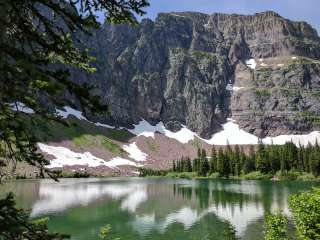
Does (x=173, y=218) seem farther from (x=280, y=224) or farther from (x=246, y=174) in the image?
→ (x=246, y=174)

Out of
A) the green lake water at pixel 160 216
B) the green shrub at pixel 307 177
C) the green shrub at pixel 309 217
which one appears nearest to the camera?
the green shrub at pixel 309 217

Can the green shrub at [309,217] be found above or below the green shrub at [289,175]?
below

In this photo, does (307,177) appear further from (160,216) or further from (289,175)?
(160,216)

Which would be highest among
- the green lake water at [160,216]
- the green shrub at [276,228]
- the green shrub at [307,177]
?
the green shrub at [307,177]

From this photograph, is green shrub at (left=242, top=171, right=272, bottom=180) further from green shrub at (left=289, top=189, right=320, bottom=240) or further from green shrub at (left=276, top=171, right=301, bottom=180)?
green shrub at (left=289, top=189, right=320, bottom=240)

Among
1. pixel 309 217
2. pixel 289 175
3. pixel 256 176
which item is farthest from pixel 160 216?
pixel 256 176

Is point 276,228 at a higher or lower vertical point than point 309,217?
lower

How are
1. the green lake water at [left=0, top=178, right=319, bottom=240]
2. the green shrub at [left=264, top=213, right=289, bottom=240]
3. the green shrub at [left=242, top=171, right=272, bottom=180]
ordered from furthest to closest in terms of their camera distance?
1. the green shrub at [left=242, top=171, right=272, bottom=180]
2. the green lake water at [left=0, top=178, right=319, bottom=240]
3. the green shrub at [left=264, top=213, right=289, bottom=240]

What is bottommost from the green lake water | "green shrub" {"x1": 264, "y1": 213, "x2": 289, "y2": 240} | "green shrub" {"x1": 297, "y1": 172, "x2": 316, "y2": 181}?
the green lake water

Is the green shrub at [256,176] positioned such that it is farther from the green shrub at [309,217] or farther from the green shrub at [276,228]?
the green shrub at [309,217]

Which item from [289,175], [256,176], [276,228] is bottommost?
[276,228]

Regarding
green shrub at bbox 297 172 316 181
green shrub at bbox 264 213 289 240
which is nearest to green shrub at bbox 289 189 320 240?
green shrub at bbox 264 213 289 240

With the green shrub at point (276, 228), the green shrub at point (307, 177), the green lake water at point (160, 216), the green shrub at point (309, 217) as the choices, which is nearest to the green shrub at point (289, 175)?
the green shrub at point (307, 177)

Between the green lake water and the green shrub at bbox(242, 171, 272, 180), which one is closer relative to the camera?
the green lake water
